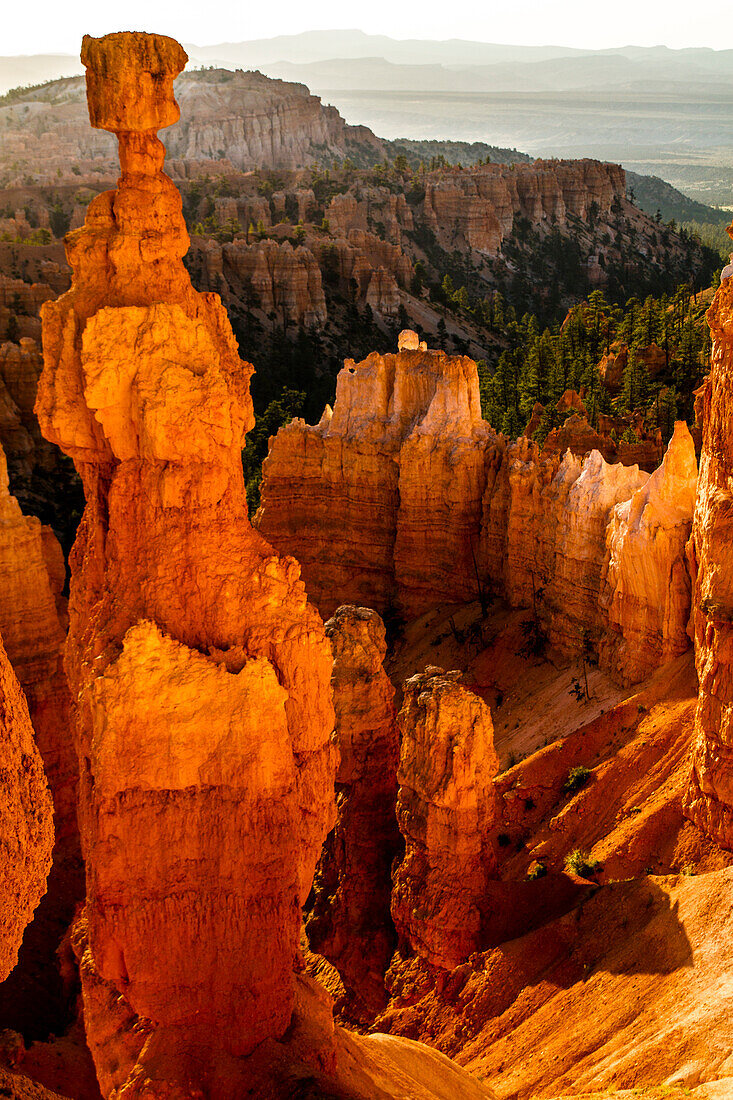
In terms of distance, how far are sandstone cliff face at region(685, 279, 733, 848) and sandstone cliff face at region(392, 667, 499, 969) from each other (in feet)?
8.66

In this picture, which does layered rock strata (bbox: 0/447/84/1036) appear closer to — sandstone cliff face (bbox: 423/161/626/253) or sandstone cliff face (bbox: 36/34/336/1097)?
sandstone cliff face (bbox: 36/34/336/1097)

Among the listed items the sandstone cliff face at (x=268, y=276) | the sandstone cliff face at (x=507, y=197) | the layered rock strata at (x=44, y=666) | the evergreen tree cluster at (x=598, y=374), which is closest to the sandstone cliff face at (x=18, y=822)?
the layered rock strata at (x=44, y=666)

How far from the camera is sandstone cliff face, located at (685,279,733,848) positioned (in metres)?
13.7

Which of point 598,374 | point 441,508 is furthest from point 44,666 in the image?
point 598,374

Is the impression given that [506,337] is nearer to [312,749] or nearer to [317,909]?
[317,909]

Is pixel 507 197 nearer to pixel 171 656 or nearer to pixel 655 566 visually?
pixel 655 566

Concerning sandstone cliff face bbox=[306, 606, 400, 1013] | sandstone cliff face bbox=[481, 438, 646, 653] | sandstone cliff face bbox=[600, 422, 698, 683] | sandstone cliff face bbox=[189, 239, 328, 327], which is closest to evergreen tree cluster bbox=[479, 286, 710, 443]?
sandstone cliff face bbox=[481, 438, 646, 653]

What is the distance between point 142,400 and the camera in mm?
9789

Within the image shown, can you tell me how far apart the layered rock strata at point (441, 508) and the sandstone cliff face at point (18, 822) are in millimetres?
13375

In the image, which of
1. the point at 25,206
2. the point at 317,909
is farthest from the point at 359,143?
the point at 317,909

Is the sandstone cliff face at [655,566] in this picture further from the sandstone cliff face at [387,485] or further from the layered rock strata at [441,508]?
the sandstone cliff face at [387,485]

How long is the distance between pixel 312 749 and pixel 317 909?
22.7ft

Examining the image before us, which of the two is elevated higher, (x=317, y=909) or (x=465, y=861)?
(x=465, y=861)

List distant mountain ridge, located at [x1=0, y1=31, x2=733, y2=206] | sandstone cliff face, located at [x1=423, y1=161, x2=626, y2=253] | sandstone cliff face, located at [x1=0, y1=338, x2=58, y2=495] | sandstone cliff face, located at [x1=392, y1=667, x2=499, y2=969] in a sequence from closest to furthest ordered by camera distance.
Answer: sandstone cliff face, located at [x1=392, y1=667, x2=499, y2=969], sandstone cliff face, located at [x1=0, y1=338, x2=58, y2=495], sandstone cliff face, located at [x1=423, y1=161, x2=626, y2=253], distant mountain ridge, located at [x1=0, y1=31, x2=733, y2=206]
